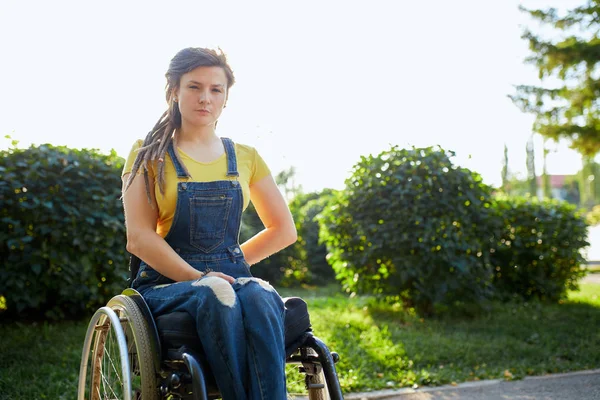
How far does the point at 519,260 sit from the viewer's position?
8.24 m

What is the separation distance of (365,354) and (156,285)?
297 centimetres

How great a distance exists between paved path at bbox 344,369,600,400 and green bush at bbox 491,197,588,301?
3.39 m

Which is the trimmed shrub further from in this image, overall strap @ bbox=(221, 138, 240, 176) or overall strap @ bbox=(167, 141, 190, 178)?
overall strap @ bbox=(167, 141, 190, 178)

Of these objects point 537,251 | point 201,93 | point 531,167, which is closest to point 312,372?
point 201,93

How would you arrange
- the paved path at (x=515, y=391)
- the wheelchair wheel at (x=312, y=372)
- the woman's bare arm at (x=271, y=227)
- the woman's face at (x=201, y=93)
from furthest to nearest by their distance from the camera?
the paved path at (x=515, y=391)
the woman's bare arm at (x=271, y=227)
the woman's face at (x=201, y=93)
the wheelchair wheel at (x=312, y=372)

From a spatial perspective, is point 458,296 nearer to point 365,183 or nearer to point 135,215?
point 365,183

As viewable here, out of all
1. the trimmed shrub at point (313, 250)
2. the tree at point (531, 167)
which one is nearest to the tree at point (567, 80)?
the trimmed shrub at point (313, 250)

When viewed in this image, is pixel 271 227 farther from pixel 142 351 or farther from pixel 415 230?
pixel 415 230

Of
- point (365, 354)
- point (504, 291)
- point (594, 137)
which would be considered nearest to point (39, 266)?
point (365, 354)

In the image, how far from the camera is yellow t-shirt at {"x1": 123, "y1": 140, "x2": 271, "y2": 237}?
2.60 metres

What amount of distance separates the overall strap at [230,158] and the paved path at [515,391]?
2110mm

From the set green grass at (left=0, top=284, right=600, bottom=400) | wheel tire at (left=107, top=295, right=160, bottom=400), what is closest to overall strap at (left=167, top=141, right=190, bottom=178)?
wheel tire at (left=107, top=295, right=160, bottom=400)

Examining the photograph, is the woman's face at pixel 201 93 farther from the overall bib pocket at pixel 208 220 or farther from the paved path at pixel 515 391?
the paved path at pixel 515 391

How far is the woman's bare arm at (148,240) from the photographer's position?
250 centimetres
